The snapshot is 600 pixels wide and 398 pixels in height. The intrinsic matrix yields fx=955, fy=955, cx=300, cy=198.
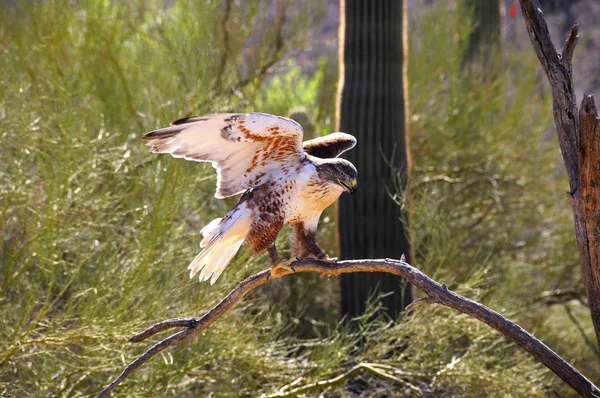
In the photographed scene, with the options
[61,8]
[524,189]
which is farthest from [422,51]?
[61,8]

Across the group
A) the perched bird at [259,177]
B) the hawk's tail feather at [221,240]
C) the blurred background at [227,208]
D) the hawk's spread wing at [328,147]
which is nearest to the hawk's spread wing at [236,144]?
the perched bird at [259,177]

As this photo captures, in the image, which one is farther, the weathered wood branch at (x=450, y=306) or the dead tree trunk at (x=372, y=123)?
the dead tree trunk at (x=372, y=123)

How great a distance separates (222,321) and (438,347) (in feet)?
4.27

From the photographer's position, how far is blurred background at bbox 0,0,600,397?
4.93 meters

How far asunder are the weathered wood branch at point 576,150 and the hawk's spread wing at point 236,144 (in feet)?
3.16

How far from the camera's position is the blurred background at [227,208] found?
4934 mm

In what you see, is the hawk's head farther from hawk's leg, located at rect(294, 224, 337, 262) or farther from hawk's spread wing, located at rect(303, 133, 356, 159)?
hawk's spread wing, located at rect(303, 133, 356, 159)

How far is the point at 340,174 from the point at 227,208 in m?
2.89

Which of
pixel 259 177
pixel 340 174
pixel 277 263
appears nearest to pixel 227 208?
pixel 259 177

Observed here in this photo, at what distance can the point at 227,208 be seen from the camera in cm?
652

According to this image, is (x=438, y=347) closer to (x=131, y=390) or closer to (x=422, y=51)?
(x=131, y=390)

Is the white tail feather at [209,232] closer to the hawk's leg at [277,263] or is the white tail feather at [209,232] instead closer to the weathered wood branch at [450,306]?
the hawk's leg at [277,263]

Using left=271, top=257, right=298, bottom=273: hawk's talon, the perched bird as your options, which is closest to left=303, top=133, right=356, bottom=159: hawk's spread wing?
the perched bird

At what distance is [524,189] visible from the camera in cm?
838
